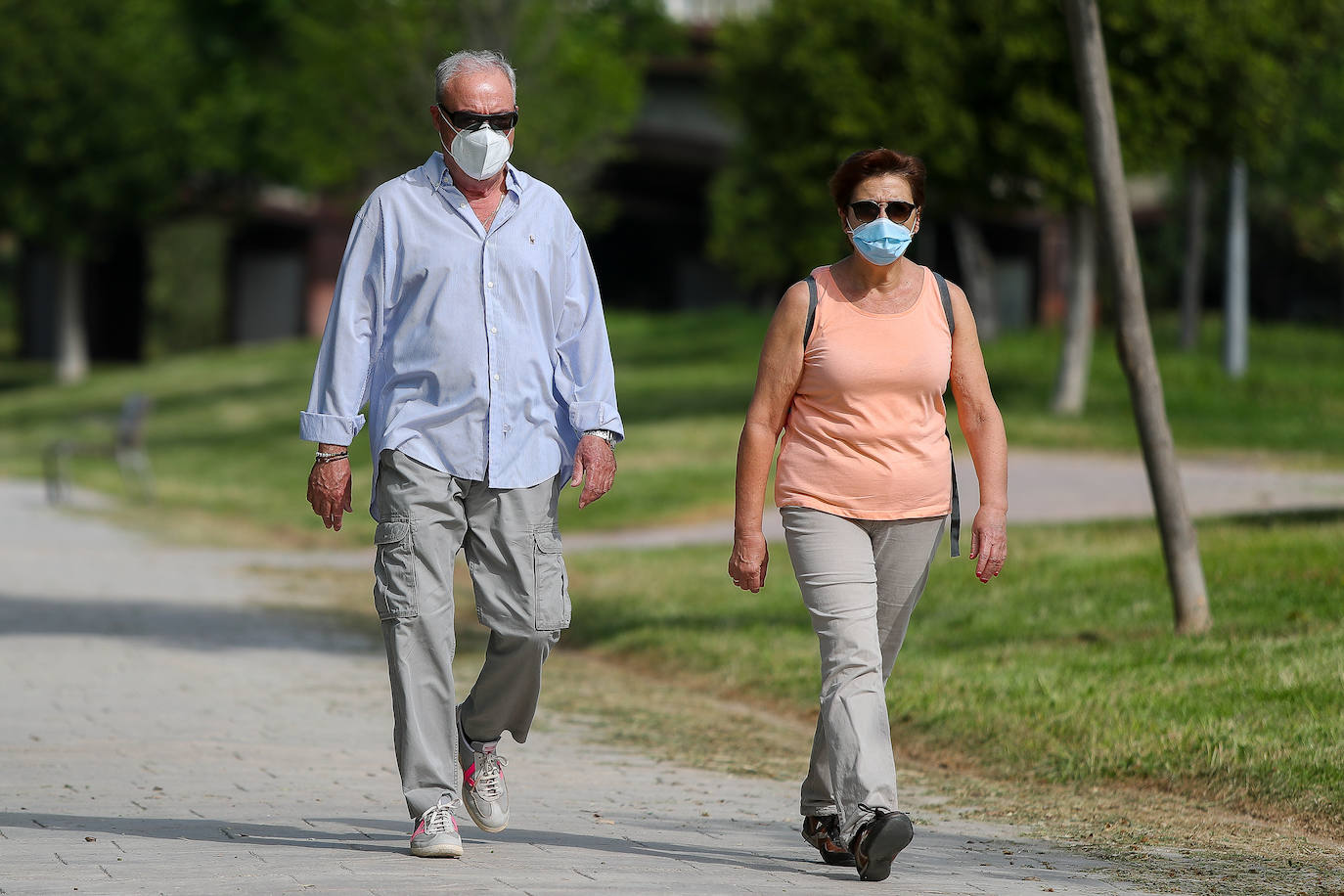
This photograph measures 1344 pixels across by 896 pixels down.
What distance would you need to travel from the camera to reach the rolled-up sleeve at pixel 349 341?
4.84 metres

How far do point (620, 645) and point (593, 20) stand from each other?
1337 inches

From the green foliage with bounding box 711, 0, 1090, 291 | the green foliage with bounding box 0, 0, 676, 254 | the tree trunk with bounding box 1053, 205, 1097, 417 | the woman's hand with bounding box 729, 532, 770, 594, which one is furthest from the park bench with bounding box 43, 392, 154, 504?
the woman's hand with bounding box 729, 532, 770, 594

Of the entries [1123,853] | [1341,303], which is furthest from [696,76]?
[1123,853]

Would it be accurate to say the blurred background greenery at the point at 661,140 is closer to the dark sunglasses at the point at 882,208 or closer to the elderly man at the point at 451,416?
the dark sunglasses at the point at 882,208

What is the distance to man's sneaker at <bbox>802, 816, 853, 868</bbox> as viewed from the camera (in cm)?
→ 501

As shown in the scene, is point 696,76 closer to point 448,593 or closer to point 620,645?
point 620,645

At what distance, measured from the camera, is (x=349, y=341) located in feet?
16.0

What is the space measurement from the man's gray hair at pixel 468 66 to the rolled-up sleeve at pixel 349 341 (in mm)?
378

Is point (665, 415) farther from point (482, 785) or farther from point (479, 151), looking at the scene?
point (479, 151)

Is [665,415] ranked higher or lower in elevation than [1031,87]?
lower

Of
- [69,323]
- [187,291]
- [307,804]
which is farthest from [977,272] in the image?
[307,804]

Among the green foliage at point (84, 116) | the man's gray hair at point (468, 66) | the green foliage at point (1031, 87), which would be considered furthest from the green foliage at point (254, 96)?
the man's gray hair at point (468, 66)

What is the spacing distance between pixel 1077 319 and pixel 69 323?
27.4m

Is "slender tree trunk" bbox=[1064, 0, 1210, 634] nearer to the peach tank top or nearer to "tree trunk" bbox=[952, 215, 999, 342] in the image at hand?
the peach tank top
